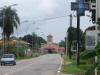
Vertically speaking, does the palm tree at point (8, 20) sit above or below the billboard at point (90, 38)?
above

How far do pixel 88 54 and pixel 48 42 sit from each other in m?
192

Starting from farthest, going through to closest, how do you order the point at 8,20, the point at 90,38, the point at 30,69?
the point at 8,20 → the point at 30,69 → the point at 90,38

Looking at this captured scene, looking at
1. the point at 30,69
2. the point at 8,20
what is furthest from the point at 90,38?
the point at 8,20

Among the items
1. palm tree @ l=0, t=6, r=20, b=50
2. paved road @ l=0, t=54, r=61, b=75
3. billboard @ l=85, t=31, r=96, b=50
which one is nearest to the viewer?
billboard @ l=85, t=31, r=96, b=50

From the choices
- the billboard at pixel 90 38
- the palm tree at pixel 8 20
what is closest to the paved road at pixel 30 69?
the billboard at pixel 90 38

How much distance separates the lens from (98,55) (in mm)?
4305

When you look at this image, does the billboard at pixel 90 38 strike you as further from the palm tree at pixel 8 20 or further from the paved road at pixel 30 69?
the palm tree at pixel 8 20

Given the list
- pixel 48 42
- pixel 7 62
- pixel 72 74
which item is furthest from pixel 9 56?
pixel 48 42

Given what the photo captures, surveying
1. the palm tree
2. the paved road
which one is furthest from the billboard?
the palm tree

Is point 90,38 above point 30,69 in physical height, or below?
above

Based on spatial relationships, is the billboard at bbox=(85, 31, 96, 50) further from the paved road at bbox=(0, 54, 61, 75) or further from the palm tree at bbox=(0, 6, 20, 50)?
the palm tree at bbox=(0, 6, 20, 50)

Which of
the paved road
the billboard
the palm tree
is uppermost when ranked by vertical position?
the palm tree

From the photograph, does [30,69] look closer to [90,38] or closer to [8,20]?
[90,38]

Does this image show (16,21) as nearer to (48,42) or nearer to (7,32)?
(7,32)
